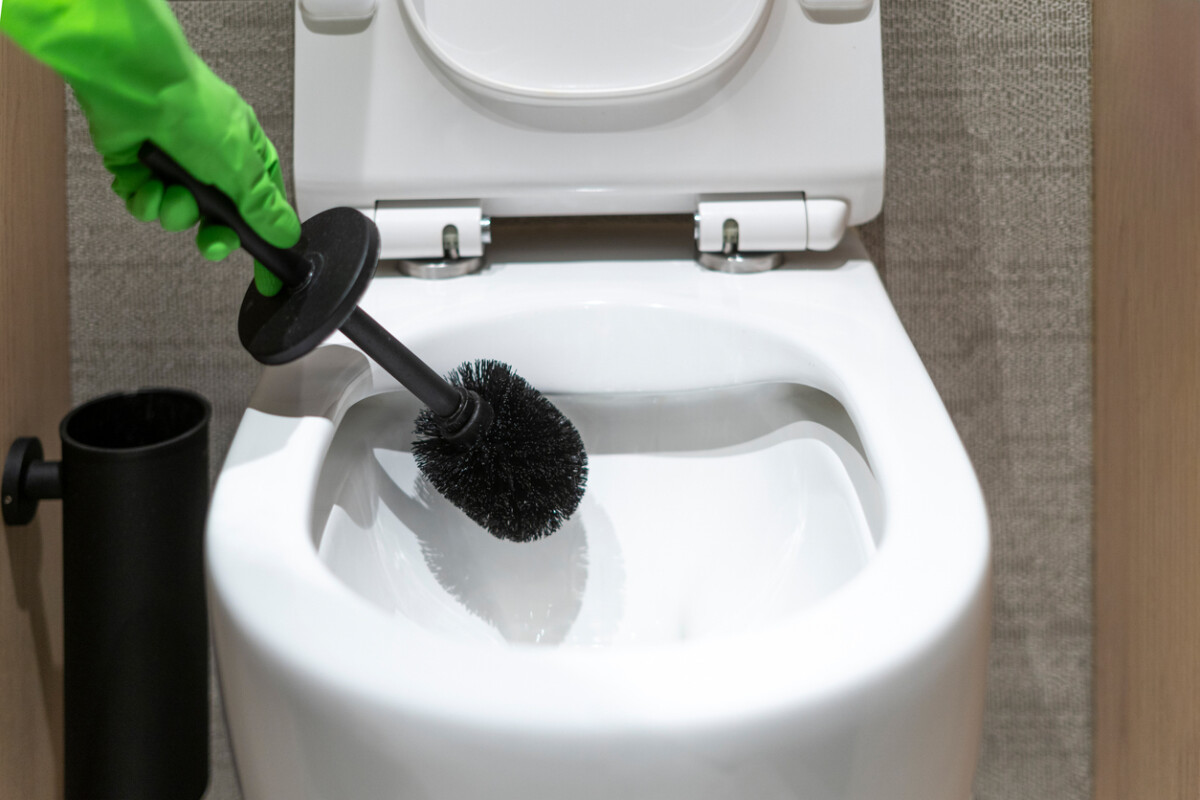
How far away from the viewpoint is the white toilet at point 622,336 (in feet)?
1.46

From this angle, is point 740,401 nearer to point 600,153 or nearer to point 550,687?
point 600,153

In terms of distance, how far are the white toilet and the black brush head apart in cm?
4

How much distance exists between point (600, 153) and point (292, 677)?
39cm

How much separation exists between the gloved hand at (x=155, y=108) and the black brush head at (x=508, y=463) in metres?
0.12

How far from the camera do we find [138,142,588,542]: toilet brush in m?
0.42

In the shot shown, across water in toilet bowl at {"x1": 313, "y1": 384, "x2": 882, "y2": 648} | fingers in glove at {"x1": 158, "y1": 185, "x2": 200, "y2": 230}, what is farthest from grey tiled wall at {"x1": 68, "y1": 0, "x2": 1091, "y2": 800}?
fingers in glove at {"x1": 158, "y1": 185, "x2": 200, "y2": 230}

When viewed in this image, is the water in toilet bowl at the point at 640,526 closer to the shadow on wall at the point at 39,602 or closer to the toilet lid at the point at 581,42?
the toilet lid at the point at 581,42

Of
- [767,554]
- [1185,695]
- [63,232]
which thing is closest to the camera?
[767,554]

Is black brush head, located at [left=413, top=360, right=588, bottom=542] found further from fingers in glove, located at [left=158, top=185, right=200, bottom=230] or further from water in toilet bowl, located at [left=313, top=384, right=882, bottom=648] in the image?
fingers in glove, located at [left=158, top=185, right=200, bottom=230]

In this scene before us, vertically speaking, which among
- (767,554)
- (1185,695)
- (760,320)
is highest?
(760,320)

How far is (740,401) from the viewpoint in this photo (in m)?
0.60

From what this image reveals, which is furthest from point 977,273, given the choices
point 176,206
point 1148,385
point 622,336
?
point 176,206

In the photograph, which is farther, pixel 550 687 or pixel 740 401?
pixel 740 401

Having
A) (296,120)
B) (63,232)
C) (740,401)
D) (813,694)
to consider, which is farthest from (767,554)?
(63,232)
